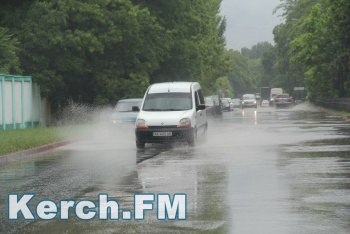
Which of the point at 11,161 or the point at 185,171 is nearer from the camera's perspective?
the point at 185,171

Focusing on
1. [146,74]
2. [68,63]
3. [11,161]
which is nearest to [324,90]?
[146,74]

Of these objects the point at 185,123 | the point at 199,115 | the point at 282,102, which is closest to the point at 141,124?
the point at 185,123

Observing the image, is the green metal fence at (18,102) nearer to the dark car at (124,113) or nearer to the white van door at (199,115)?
the dark car at (124,113)

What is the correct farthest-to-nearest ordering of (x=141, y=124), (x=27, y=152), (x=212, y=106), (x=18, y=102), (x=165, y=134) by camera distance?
(x=212, y=106), (x=18, y=102), (x=141, y=124), (x=165, y=134), (x=27, y=152)

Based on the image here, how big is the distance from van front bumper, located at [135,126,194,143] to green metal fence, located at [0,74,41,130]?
12339 millimetres

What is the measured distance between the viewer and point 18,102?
3778 centimetres

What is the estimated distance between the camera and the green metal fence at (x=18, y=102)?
1379 inches

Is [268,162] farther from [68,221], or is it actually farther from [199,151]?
[68,221]

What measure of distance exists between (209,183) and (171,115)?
10840 millimetres

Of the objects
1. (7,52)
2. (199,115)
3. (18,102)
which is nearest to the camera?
(199,115)

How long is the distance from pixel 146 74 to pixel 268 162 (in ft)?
101

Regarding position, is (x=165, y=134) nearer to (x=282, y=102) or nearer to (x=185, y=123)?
(x=185, y=123)

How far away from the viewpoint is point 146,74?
1898 inches

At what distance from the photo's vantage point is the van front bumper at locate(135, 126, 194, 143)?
24172mm
